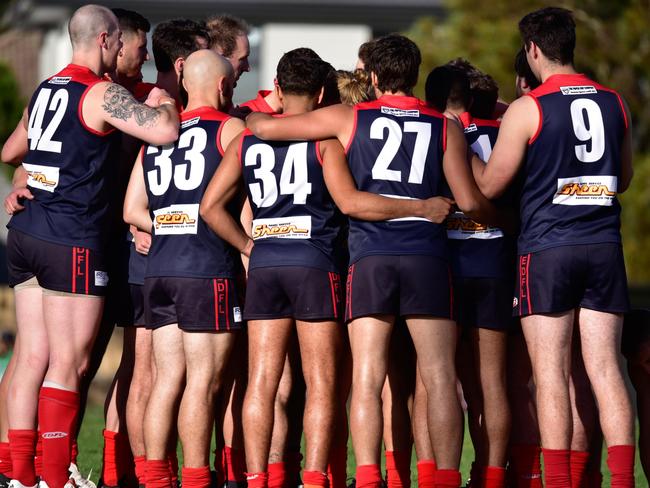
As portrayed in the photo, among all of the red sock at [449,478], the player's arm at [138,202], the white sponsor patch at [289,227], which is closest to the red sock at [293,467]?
the red sock at [449,478]

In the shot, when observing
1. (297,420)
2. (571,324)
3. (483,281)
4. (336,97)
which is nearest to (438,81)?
(336,97)

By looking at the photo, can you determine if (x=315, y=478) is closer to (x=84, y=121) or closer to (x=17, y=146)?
(x=84, y=121)

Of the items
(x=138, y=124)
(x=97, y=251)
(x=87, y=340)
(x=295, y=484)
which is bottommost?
(x=295, y=484)

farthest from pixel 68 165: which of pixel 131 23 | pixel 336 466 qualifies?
pixel 336 466

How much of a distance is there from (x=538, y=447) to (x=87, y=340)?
2.92 m

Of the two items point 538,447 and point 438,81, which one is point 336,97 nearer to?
point 438,81

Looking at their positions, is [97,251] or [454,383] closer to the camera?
[454,383]

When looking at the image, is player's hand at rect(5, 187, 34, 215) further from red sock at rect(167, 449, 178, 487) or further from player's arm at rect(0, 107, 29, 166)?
red sock at rect(167, 449, 178, 487)

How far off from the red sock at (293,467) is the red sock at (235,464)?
0.29m

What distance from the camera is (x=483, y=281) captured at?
23.9ft

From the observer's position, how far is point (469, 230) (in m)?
7.34

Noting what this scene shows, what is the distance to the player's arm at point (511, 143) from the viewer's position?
6929 mm

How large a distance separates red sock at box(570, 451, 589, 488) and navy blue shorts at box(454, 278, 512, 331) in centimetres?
89

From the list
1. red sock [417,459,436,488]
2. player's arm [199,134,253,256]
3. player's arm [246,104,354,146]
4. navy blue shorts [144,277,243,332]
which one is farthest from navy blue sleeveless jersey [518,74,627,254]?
navy blue shorts [144,277,243,332]
